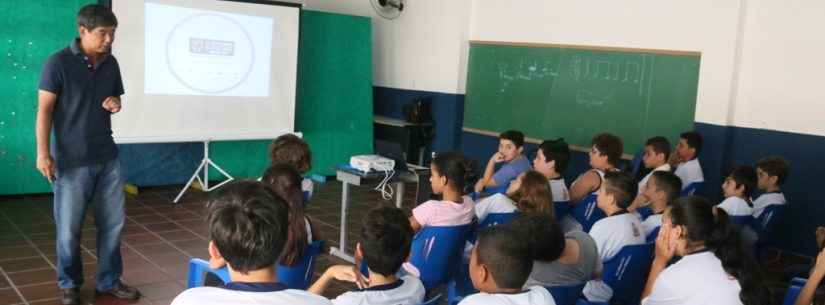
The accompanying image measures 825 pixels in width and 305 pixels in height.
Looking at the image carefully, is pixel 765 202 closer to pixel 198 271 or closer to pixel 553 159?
pixel 553 159

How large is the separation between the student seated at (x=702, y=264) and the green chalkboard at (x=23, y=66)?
16.2ft

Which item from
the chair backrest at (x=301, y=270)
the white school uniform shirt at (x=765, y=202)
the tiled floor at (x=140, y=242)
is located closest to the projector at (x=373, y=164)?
the tiled floor at (x=140, y=242)

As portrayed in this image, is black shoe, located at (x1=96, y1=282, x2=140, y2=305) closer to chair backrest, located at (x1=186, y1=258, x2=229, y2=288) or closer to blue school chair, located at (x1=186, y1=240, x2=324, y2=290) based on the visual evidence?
blue school chair, located at (x1=186, y1=240, x2=324, y2=290)

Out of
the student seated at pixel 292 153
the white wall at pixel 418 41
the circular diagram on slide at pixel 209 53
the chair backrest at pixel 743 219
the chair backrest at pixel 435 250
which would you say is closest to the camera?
the chair backrest at pixel 435 250

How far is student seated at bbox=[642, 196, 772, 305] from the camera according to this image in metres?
2.28

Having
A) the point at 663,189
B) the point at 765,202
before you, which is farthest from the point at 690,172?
the point at 663,189

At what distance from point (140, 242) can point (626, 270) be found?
3.22m

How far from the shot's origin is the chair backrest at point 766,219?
13.5 feet

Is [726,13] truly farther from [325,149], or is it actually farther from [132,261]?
[132,261]

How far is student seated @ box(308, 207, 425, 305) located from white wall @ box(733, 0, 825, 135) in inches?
159

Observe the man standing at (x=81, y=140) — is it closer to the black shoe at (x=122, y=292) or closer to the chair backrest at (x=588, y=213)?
the black shoe at (x=122, y=292)

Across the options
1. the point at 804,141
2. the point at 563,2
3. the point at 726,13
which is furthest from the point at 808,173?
the point at 563,2

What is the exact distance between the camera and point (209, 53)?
20.5ft

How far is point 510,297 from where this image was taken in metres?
1.77
